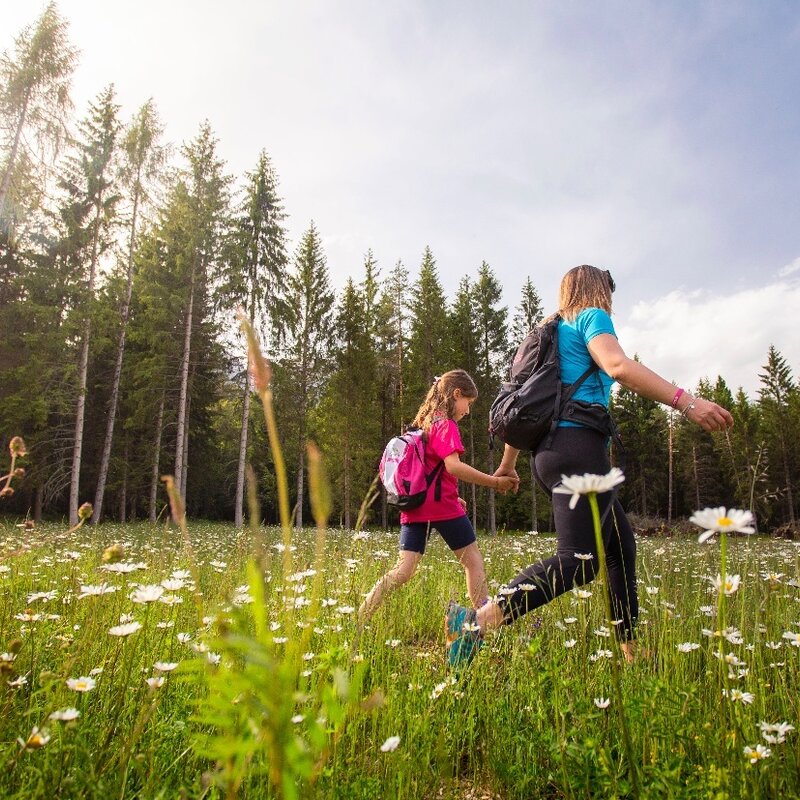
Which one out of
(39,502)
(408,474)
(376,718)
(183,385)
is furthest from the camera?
(183,385)

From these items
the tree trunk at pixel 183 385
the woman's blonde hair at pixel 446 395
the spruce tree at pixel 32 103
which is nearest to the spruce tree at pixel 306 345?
the tree trunk at pixel 183 385

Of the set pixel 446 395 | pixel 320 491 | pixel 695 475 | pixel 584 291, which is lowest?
pixel 320 491

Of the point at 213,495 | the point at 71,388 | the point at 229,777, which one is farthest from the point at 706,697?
the point at 213,495

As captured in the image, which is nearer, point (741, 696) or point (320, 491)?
point (320, 491)

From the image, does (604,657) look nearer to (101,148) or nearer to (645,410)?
(101,148)

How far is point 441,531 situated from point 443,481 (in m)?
0.31

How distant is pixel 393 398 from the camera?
3036 cm

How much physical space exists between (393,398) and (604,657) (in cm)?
2809

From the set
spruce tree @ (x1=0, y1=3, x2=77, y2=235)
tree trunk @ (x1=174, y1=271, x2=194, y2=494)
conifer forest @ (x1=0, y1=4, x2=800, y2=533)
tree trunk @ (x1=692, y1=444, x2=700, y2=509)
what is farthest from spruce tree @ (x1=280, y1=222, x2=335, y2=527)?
tree trunk @ (x1=692, y1=444, x2=700, y2=509)

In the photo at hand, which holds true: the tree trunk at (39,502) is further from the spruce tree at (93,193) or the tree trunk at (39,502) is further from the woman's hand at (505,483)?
the woman's hand at (505,483)

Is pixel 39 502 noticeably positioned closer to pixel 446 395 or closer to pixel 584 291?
pixel 446 395

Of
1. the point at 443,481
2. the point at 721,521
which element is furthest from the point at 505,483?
the point at 721,521

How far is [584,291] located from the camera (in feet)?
10.0

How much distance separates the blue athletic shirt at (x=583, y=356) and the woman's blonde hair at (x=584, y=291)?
110mm
